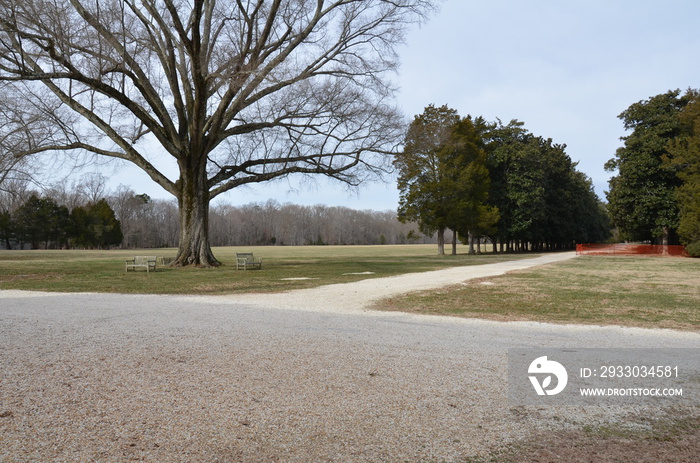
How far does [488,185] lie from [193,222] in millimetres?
27646

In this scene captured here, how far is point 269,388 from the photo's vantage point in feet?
15.4

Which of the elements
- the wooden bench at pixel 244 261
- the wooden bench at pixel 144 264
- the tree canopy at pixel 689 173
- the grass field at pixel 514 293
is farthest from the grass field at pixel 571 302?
the tree canopy at pixel 689 173

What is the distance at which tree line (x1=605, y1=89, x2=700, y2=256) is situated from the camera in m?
37.7

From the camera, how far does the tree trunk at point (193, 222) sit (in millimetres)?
23984

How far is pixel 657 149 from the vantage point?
40406 millimetres

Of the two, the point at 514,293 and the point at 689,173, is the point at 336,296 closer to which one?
the point at 514,293

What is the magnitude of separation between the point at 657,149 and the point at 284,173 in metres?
33.5

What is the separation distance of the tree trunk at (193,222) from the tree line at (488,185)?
48.3 ft

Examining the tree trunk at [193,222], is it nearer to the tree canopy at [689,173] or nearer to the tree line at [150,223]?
the tree line at [150,223]

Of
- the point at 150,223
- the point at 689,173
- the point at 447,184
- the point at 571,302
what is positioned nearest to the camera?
Result: the point at 571,302

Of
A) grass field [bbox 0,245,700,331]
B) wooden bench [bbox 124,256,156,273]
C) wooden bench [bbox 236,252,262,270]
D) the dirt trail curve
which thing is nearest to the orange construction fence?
grass field [bbox 0,245,700,331]

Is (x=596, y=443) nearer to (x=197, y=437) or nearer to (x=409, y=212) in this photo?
(x=197, y=437)

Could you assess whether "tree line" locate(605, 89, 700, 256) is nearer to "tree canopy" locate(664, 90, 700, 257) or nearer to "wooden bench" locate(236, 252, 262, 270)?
"tree canopy" locate(664, 90, 700, 257)

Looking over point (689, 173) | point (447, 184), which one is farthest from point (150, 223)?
point (689, 173)
